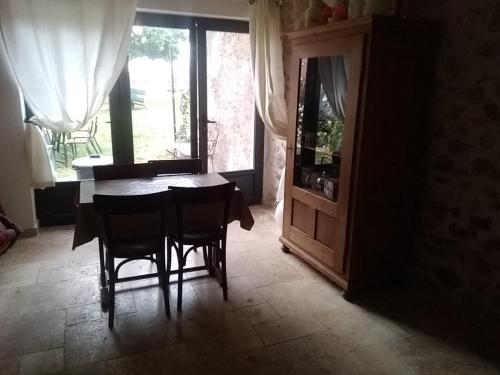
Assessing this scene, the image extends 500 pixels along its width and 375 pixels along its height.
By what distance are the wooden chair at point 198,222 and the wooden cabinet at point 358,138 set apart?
78 cm

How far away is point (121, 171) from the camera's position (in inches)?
111

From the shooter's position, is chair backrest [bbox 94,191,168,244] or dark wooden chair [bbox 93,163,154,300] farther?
dark wooden chair [bbox 93,163,154,300]

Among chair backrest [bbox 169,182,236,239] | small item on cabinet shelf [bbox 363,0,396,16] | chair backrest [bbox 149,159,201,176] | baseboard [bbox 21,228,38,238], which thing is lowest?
baseboard [bbox 21,228,38,238]

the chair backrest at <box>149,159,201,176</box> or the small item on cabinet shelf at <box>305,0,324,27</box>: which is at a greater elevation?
the small item on cabinet shelf at <box>305,0,324,27</box>

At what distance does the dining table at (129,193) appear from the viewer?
2.22m

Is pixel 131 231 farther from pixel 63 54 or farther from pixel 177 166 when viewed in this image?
pixel 63 54

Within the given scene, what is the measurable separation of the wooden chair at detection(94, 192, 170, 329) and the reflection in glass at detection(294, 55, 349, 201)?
4.11 feet

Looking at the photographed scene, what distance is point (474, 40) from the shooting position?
2.15m

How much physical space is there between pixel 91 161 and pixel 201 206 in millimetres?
1894

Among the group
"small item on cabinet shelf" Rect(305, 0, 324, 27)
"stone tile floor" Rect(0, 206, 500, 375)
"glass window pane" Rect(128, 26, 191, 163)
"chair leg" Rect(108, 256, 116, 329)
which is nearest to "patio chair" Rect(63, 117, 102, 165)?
"glass window pane" Rect(128, 26, 191, 163)

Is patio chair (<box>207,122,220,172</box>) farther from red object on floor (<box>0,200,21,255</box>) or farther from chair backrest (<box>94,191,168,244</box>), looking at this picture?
red object on floor (<box>0,200,21,255</box>)

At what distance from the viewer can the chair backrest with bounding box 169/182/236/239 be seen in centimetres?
221

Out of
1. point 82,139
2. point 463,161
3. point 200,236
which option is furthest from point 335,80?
point 82,139

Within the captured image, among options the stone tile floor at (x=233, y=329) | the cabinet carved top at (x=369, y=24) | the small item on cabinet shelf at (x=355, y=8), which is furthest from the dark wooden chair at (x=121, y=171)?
the small item on cabinet shelf at (x=355, y=8)
